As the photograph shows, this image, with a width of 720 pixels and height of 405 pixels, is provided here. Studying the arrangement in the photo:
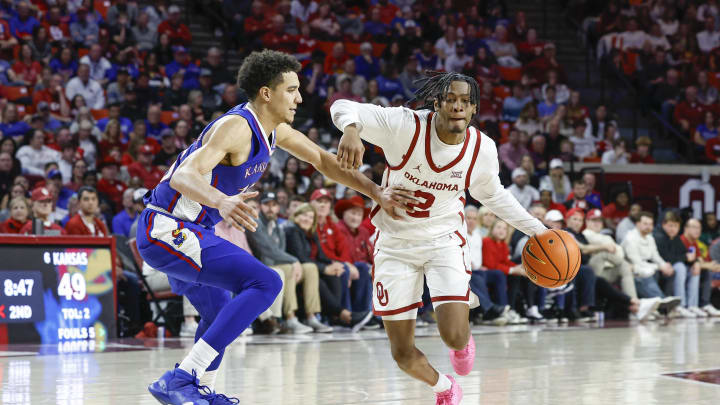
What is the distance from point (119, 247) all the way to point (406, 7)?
31.1 ft

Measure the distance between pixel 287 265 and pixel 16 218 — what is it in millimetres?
2710

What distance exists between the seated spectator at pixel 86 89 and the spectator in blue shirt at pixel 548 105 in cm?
729

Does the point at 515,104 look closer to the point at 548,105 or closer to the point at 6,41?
the point at 548,105

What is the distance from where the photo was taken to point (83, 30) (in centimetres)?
1495

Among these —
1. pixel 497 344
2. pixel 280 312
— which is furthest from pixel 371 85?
pixel 497 344

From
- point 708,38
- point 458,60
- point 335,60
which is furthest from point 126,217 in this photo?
point 708,38

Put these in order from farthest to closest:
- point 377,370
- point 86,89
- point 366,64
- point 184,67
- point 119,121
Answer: point 366,64 → point 184,67 → point 86,89 → point 119,121 → point 377,370

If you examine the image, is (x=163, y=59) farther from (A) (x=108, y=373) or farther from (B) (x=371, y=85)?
(A) (x=108, y=373)

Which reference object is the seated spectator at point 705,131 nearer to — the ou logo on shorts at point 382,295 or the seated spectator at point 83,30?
the seated spectator at point 83,30

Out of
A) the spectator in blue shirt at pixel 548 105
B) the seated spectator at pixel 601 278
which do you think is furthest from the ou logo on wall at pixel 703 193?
the seated spectator at pixel 601 278

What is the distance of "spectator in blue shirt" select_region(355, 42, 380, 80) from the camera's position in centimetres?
1648

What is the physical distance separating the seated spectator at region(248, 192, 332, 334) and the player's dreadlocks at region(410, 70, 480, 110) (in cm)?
485

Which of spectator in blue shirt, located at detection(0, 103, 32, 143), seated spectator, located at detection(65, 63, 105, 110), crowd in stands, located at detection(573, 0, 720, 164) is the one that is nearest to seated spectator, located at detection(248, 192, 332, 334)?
spectator in blue shirt, located at detection(0, 103, 32, 143)

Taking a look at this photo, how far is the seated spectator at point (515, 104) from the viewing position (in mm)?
16875
